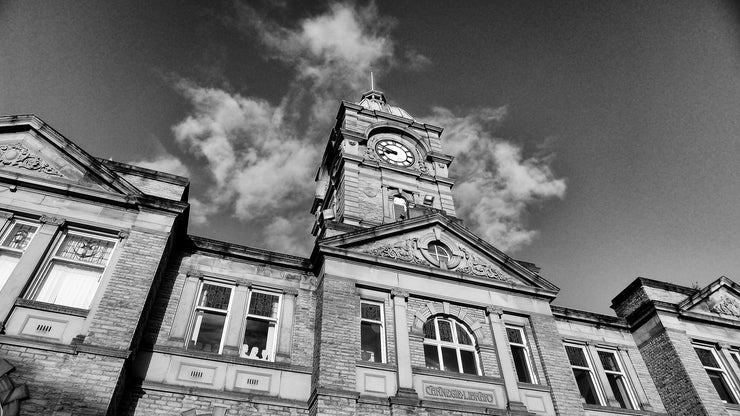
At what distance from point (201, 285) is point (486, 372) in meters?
8.92

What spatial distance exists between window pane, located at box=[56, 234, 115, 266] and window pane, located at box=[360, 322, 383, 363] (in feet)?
24.6

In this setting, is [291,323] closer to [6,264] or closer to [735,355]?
[6,264]

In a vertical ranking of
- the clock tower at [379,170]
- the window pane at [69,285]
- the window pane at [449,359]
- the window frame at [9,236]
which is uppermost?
the clock tower at [379,170]

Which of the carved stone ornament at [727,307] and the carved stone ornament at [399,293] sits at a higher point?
the carved stone ornament at [727,307]

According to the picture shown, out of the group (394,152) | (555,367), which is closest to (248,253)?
(555,367)

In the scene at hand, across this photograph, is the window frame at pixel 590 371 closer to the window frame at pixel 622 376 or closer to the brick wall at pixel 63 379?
the window frame at pixel 622 376

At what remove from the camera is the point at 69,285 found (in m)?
12.6

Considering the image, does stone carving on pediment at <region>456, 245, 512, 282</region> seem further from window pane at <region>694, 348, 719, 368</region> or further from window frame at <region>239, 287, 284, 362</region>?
window pane at <region>694, 348, 719, 368</region>

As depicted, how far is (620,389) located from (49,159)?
20201 mm

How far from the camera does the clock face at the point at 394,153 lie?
85.0 feet

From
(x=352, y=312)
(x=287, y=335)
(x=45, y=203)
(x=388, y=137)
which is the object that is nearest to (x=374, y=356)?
(x=352, y=312)

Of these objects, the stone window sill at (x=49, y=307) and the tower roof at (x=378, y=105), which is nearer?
the stone window sill at (x=49, y=307)

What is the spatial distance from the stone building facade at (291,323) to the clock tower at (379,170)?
527 cm

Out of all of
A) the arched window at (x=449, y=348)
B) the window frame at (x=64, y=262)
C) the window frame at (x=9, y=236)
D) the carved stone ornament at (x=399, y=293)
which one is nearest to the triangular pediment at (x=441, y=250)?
the carved stone ornament at (x=399, y=293)
